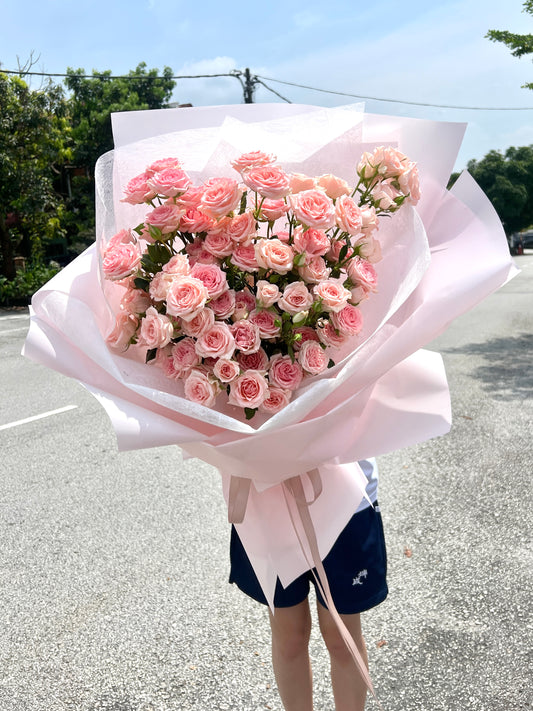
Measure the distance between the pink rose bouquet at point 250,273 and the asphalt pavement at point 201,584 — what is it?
5.47 feet

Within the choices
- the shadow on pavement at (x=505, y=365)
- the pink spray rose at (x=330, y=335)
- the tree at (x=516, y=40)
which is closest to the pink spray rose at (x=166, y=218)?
the pink spray rose at (x=330, y=335)

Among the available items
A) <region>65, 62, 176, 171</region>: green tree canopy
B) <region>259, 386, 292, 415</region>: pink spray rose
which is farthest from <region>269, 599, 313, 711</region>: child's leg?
<region>65, 62, 176, 171</region>: green tree canopy

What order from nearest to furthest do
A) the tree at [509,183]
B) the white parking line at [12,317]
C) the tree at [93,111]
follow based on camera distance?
the white parking line at [12,317] → the tree at [93,111] → the tree at [509,183]

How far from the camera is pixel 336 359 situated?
5.36 feet

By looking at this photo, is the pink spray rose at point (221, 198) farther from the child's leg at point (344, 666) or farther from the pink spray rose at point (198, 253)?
the child's leg at point (344, 666)

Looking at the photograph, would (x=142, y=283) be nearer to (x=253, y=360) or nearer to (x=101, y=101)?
(x=253, y=360)

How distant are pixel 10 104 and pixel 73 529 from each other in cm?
1734

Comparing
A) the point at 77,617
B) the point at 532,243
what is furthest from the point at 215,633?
the point at 532,243

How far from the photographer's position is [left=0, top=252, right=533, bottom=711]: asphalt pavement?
265 centimetres

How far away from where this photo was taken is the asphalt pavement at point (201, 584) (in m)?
2.65

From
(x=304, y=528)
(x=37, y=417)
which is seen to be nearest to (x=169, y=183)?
(x=304, y=528)

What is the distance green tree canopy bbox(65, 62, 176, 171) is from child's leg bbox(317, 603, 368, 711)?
93.8ft

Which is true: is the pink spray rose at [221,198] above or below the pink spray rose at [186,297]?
above

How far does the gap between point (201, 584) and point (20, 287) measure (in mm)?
16698
